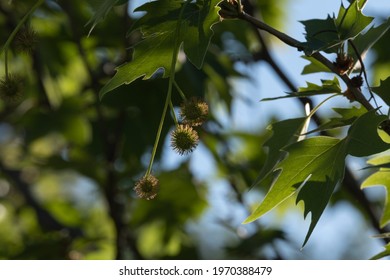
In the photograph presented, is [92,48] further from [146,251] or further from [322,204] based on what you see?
[322,204]

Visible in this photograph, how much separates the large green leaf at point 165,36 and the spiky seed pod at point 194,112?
8cm

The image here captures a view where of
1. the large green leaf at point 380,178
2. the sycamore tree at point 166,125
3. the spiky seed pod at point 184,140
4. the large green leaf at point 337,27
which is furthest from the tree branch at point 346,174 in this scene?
the spiky seed pod at point 184,140

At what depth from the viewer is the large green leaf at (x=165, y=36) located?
148cm

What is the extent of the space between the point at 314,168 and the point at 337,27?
0.29m

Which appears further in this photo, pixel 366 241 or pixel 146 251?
pixel 366 241

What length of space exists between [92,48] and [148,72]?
5.23ft

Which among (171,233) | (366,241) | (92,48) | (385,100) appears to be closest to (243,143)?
(171,233)

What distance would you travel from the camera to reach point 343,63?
60.6 inches

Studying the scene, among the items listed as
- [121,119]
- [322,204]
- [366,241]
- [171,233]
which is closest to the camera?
[322,204]

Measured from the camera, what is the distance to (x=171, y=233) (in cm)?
327

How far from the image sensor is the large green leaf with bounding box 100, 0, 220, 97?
4.85ft

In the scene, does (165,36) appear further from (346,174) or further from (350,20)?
(346,174)

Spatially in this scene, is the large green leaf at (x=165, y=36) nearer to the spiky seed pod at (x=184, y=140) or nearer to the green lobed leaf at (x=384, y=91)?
the spiky seed pod at (x=184, y=140)

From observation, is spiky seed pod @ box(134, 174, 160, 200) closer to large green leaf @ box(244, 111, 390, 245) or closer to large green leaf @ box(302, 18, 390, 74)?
large green leaf @ box(244, 111, 390, 245)
